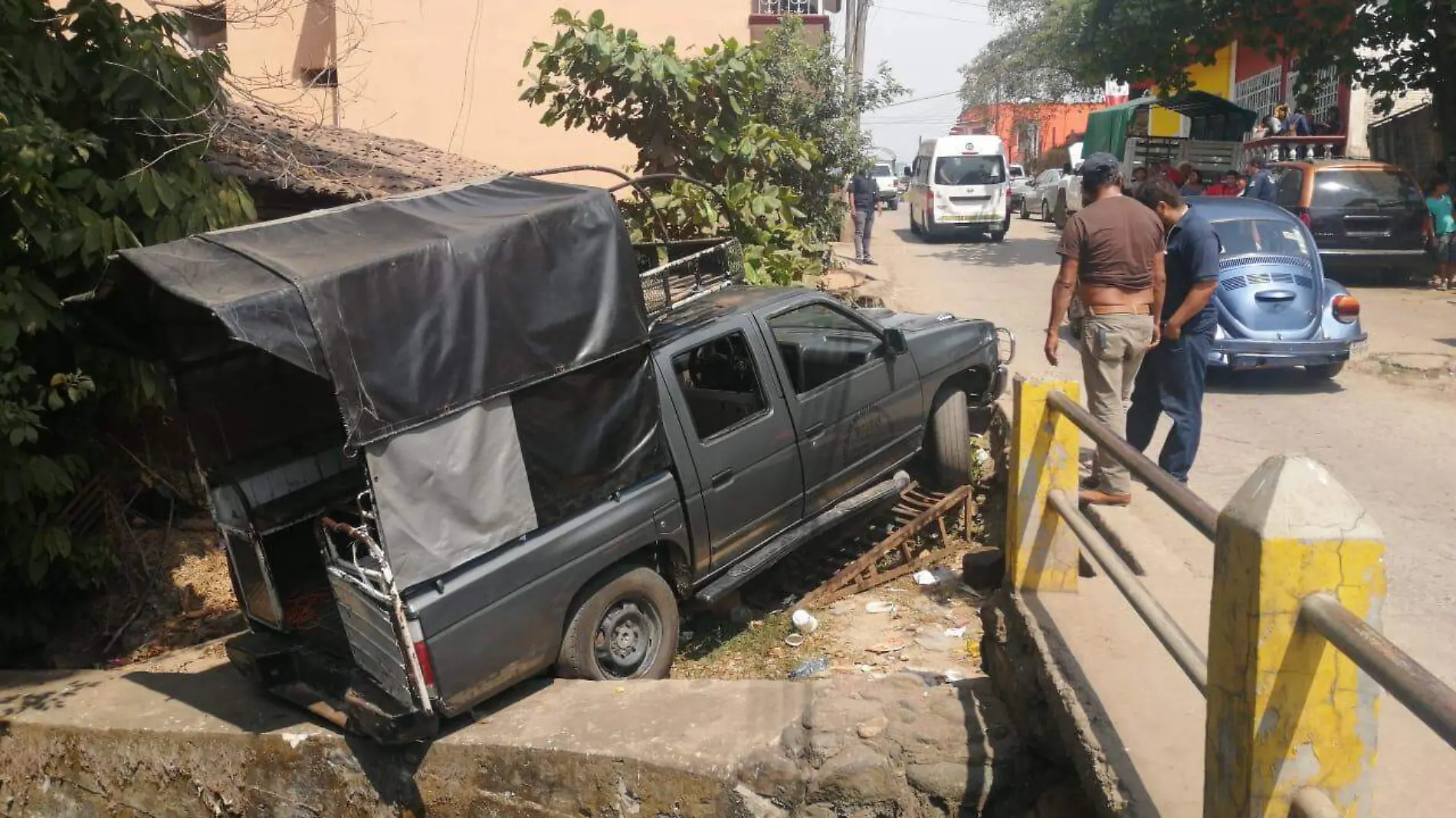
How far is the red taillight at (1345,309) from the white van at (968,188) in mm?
12850

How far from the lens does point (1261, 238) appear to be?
32.0ft

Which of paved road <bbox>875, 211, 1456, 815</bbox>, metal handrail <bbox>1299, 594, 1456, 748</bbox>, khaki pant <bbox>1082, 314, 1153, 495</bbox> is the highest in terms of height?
metal handrail <bbox>1299, 594, 1456, 748</bbox>

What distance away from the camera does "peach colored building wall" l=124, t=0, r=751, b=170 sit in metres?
15.6

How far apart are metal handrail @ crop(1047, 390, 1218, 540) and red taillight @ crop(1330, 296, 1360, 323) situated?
6528mm

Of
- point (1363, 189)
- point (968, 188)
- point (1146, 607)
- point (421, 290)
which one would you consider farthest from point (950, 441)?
point (968, 188)

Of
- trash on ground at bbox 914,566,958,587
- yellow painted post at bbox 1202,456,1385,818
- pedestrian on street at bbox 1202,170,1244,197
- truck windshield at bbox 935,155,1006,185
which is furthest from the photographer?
truck windshield at bbox 935,155,1006,185

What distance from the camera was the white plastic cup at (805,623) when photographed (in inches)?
228

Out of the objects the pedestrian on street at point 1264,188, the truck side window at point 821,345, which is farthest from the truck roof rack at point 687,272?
the pedestrian on street at point 1264,188

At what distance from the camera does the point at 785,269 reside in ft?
29.2

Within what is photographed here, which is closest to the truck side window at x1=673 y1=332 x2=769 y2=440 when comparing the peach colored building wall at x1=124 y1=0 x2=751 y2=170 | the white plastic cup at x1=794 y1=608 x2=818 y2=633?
the white plastic cup at x1=794 y1=608 x2=818 y2=633

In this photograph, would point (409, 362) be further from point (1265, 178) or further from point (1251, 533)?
point (1265, 178)

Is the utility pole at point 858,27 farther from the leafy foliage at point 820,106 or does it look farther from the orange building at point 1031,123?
the orange building at point 1031,123

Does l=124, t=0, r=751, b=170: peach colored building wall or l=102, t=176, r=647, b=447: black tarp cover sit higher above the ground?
l=124, t=0, r=751, b=170: peach colored building wall

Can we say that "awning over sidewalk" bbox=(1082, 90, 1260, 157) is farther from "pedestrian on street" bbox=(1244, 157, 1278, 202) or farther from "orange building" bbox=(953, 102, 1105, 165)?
"orange building" bbox=(953, 102, 1105, 165)
